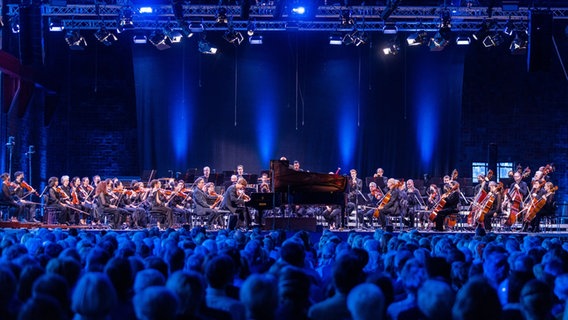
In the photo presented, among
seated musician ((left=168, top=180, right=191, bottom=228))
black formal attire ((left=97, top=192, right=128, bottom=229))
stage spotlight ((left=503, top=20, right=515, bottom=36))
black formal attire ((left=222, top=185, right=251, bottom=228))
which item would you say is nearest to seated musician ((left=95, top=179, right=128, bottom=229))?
black formal attire ((left=97, top=192, right=128, bottom=229))

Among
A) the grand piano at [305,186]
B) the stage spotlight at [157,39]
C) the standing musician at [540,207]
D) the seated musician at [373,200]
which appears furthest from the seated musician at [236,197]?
the standing musician at [540,207]

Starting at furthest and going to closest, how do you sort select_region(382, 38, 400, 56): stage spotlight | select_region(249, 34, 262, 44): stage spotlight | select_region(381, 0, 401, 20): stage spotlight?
select_region(382, 38, 400, 56): stage spotlight < select_region(249, 34, 262, 44): stage spotlight < select_region(381, 0, 401, 20): stage spotlight

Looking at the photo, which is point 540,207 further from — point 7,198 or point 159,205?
point 7,198

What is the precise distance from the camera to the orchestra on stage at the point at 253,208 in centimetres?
1820

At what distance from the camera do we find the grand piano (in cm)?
1689

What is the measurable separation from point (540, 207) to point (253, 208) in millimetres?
6462

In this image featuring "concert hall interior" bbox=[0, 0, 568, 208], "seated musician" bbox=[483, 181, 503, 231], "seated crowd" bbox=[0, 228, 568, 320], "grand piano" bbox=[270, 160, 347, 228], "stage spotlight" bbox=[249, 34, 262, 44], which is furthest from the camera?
"concert hall interior" bbox=[0, 0, 568, 208]

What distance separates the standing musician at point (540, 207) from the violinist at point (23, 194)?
37.9 ft

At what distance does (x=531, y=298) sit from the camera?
13.8 ft

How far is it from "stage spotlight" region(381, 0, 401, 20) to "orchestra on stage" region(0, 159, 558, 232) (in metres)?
3.88

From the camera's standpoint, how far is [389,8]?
18.0 m

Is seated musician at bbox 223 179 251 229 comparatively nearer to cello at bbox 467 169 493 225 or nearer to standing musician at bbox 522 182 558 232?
cello at bbox 467 169 493 225

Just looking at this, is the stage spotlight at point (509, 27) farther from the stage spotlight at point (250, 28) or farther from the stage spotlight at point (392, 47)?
the stage spotlight at point (250, 28)

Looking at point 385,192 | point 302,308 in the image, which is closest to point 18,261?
point 302,308
